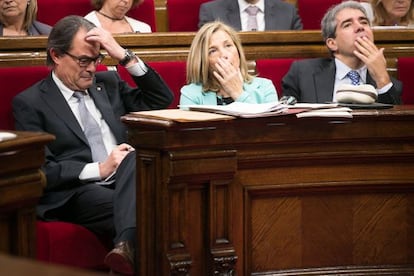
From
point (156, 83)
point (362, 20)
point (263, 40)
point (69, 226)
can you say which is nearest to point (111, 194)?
point (69, 226)

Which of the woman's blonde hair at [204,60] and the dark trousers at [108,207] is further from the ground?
the woman's blonde hair at [204,60]

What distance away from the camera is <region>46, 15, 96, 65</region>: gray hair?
2.50m

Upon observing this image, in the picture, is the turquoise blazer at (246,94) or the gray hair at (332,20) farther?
the gray hair at (332,20)

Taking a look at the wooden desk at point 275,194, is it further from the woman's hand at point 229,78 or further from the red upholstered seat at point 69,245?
the woman's hand at point 229,78

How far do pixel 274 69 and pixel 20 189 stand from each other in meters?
1.28

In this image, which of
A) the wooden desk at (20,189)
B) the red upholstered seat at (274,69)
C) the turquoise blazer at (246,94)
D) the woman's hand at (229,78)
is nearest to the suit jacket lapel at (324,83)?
the red upholstered seat at (274,69)

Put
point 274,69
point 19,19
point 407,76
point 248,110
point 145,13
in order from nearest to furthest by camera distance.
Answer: point 248,110, point 274,69, point 407,76, point 19,19, point 145,13

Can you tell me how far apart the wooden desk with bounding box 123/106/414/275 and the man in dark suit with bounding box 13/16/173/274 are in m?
0.17

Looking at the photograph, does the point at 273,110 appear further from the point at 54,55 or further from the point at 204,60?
the point at 54,55

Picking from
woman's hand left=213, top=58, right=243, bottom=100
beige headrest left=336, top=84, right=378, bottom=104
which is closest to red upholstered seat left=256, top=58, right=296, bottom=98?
woman's hand left=213, top=58, right=243, bottom=100

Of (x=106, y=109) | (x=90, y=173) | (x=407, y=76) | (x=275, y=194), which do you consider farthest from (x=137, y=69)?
(x=407, y=76)

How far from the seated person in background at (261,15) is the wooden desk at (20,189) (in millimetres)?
1767

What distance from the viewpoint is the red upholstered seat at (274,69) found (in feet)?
9.47

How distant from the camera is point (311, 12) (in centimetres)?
375
